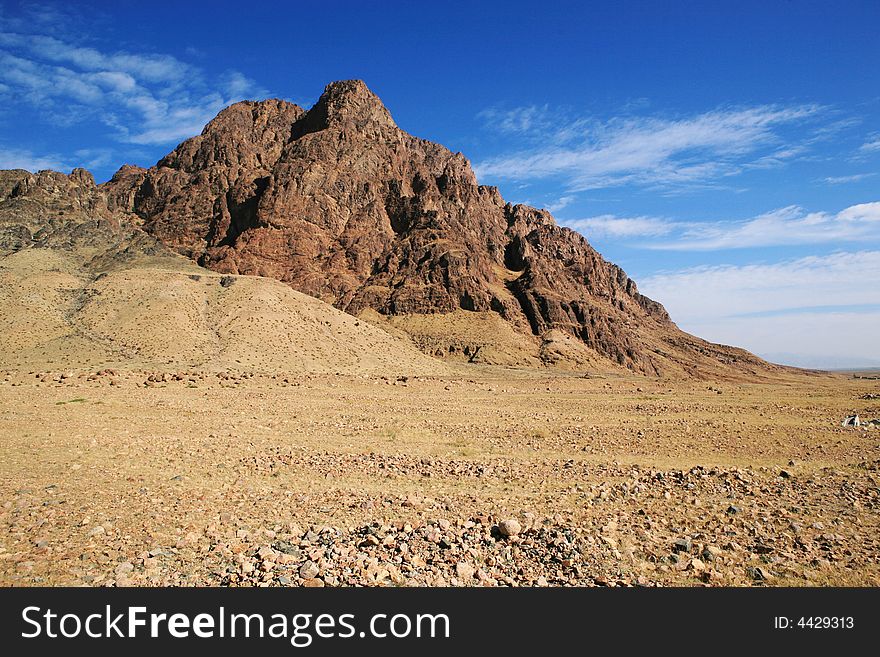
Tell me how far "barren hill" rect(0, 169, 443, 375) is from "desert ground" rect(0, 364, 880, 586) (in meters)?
26.2

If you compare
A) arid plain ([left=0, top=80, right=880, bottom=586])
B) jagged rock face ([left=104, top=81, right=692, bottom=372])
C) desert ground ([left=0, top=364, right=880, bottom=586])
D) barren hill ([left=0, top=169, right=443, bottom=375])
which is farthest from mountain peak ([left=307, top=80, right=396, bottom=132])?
desert ground ([left=0, top=364, right=880, bottom=586])

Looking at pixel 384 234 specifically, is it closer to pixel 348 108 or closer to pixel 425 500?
pixel 348 108

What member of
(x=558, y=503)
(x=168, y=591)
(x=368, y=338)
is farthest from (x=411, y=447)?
(x=368, y=338)

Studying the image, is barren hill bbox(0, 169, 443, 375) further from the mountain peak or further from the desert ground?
the mountain peak

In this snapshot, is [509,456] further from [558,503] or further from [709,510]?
[709,510]

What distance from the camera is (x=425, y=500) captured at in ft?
32.7

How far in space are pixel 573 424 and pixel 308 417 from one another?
11.6 meters

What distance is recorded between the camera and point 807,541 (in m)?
8.06

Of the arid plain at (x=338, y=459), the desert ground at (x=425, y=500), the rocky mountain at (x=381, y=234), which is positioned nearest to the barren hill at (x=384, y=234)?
the rocky mountain at (x=381, y=234)

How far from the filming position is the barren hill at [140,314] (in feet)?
148

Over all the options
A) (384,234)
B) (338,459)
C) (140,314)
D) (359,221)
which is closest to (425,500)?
(338,459)

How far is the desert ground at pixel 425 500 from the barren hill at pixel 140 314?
1031 inches

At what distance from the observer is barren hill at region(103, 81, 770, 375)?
9294 cm

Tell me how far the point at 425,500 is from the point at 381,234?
10167cm
